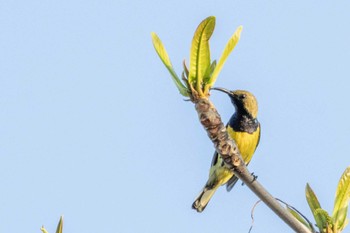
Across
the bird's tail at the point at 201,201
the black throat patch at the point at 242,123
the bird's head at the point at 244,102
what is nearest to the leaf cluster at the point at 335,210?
the bird's head at the point at 244,102

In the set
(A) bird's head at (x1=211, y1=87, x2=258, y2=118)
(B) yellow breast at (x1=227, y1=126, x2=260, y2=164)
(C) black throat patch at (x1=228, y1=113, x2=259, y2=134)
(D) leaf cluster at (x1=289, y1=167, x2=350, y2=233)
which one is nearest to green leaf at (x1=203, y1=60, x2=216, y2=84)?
(D) leaf cluster at (x1=289, y1=167, x2=350, y2=233)

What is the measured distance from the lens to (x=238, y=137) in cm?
788

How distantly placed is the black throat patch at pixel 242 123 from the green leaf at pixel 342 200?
4328 mm

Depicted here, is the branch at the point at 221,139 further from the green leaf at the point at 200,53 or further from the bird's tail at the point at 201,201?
the bird's tail at the point at 201,201

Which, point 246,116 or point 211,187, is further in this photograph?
point 211,187

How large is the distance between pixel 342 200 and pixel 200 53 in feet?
3.20

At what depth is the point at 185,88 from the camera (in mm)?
2969

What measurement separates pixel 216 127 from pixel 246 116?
4.79m

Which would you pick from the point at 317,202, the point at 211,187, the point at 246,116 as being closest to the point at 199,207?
the point at 211,187

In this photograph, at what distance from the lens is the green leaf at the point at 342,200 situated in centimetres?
313

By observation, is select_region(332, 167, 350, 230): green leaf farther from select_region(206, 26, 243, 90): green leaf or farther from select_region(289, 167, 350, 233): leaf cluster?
select_region(206, 26, 243, 90): green leaf

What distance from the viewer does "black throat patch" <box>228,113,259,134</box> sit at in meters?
7.60

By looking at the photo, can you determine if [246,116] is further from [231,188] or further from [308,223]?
[308,223]

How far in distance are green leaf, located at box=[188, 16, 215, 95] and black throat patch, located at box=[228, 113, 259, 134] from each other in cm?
456
